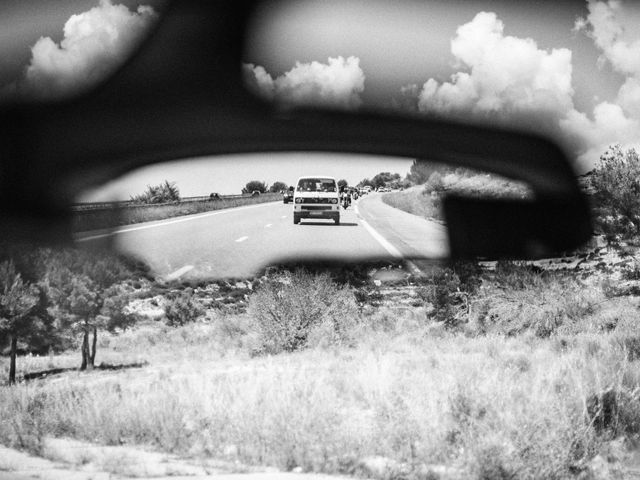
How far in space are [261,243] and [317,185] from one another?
48.5 inches

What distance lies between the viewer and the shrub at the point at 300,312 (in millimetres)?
8466

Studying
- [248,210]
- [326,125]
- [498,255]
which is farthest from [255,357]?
[248,210]

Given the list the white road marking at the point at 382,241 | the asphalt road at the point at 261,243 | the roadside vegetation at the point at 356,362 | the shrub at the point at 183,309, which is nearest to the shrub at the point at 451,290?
the roadside vegetation at the point at 356,362

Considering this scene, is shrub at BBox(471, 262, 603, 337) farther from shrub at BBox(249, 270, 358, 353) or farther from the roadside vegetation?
shrub at BBox(249, 270, 358, 353)

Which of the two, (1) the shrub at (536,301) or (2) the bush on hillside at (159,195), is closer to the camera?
(2) the bush on hillside at (159,195)

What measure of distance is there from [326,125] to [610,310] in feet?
18.2

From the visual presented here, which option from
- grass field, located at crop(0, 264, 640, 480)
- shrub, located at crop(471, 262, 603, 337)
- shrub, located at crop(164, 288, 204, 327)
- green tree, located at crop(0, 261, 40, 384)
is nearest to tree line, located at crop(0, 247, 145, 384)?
green tree, located at crop(0, 261, 40, 384)

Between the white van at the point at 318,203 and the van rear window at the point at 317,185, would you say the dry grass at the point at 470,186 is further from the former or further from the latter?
the white van at the point at 318,203

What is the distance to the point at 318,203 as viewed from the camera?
32.9 feet

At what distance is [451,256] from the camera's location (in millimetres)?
7887

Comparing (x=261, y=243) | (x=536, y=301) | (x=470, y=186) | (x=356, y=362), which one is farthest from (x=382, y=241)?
(x=470, y=186)

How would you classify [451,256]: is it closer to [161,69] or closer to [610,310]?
[610,310]

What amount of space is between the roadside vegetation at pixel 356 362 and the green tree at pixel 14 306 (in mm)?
41

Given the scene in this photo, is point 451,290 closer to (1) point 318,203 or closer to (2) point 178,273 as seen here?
(1) point 318,203
